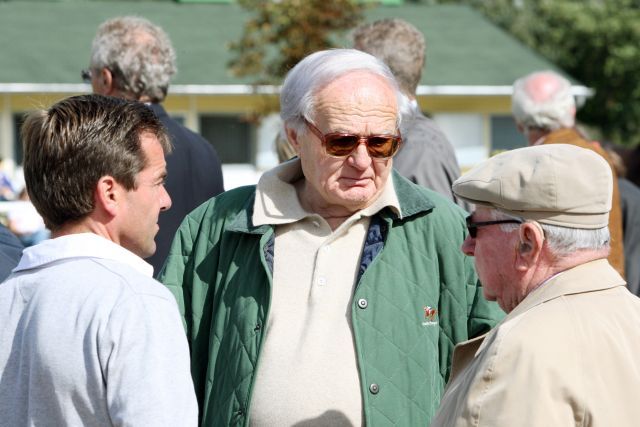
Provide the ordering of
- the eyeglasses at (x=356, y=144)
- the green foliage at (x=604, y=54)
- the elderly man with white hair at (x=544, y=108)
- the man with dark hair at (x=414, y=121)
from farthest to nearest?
the green foliage at (x=604, y=54) → the elderly man with white hair at (x=544, y=108) → the man with dark hair at (x=414, y=121) → the eyeglasses at (x=356, y=144)

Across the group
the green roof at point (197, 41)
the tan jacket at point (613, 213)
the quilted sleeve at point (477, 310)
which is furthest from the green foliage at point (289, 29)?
the quilted sleeve at point (477, 310)

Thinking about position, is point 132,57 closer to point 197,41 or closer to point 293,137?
point 293,137

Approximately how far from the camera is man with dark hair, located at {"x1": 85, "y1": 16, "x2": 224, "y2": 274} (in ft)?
15.2

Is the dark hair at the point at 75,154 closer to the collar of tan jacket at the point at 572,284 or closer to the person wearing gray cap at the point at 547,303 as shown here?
the person wearing gray cap at the point at 547,303

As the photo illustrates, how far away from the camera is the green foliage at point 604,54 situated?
94.0ft

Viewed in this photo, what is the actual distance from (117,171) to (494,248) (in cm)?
100

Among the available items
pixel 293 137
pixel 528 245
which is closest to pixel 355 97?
pixel 293 137

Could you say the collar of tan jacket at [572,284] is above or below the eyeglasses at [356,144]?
→ below

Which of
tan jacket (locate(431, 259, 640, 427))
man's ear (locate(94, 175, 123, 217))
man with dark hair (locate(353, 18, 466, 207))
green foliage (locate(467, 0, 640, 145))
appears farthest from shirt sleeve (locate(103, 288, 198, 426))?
green foliage (locate(467, 0, 640, 145))

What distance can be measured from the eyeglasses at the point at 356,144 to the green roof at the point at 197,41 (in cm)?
1646

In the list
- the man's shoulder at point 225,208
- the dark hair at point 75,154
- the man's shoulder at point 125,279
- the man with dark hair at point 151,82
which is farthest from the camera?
the man with dark hair at point 151,82

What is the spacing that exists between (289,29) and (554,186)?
1531 cm

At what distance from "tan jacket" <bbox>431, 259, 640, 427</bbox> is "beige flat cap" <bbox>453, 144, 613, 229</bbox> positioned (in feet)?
0.47

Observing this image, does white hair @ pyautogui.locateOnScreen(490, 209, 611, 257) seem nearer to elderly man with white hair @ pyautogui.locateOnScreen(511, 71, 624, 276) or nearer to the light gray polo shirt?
the light gray polo shirt
